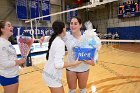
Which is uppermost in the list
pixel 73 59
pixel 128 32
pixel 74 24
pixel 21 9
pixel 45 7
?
pixel 45 7

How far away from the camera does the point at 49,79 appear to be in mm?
1744

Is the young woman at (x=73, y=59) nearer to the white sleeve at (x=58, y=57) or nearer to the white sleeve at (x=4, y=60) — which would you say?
the white sleeve at (x=58, y=57)

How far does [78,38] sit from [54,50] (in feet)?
1.98

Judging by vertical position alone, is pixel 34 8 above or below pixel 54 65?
above

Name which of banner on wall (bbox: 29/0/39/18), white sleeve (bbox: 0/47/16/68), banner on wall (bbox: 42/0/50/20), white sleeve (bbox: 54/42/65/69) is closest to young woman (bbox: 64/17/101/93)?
white sleeve (bbox: 54/42/65/69)

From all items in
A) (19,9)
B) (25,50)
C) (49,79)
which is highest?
(19,9)

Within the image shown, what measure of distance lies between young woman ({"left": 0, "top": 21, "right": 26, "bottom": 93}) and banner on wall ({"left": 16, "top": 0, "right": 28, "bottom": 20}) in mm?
9779

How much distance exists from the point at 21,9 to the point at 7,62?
1022 centimetres

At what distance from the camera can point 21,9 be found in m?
11.4

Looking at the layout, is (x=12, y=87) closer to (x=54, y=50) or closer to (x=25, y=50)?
(x=25, y=50)

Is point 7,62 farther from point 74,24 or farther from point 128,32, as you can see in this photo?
point 128,32

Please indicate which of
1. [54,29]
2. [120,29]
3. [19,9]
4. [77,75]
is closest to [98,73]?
[77,75]

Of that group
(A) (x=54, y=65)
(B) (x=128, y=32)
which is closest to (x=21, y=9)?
(B) (x=128, y=32)

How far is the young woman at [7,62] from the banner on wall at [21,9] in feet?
32.1
